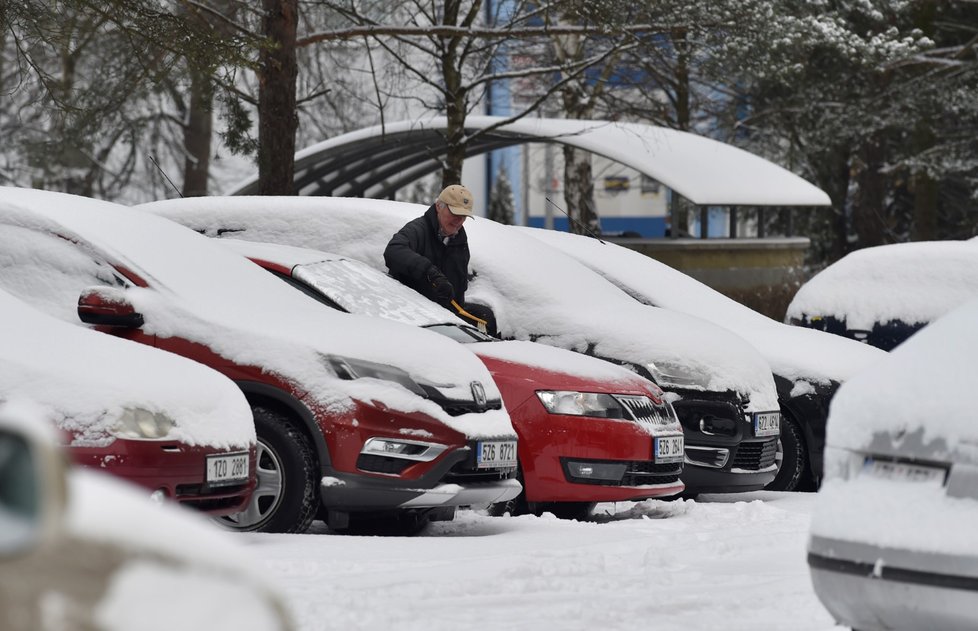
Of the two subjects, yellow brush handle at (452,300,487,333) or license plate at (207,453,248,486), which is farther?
yellow brush handle at (452,300,487,333)

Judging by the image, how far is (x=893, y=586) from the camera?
4.23m

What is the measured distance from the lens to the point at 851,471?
443cm

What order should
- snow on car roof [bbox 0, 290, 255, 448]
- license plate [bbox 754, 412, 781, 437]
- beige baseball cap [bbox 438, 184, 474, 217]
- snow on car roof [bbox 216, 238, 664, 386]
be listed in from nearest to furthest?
snow on car roof [bbox 0, 290, 255, 448]
snow on car roof [bbox 216, 238, 664, 386]
license plate [bbox 754, 412, 781, 437]
beige baseball cap [bbox 438, 184, 474, 217]

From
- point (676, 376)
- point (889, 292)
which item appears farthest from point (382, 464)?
point (889, 292)

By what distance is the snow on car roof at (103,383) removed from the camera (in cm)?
624

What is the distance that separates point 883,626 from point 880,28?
24639 millimetres

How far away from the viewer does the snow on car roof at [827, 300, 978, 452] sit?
429cm

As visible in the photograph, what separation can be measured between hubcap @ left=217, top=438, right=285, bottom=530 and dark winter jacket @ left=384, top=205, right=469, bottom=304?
95.3 inches

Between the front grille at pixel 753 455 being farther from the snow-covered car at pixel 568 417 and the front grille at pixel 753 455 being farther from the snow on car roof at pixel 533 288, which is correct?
the snow-covered car at pixel 568 417

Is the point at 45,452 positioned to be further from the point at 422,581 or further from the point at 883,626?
the point at 422,581

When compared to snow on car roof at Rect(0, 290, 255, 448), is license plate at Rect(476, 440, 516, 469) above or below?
below

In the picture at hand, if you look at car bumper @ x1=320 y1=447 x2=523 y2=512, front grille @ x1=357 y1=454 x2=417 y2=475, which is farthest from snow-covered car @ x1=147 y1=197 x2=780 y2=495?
front grille @ x1=357 y1=454 x2=417 y2=475

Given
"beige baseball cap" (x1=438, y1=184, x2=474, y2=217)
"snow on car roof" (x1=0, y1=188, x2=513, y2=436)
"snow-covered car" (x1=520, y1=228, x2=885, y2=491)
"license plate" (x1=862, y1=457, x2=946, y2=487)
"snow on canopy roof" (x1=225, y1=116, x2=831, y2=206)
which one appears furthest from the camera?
"snow on canopy roof" (x1=225, y1=116, x2=831, y2=206)

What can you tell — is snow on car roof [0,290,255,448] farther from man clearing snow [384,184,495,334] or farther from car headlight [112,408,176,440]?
man clearing snow [384,184,495,334]
